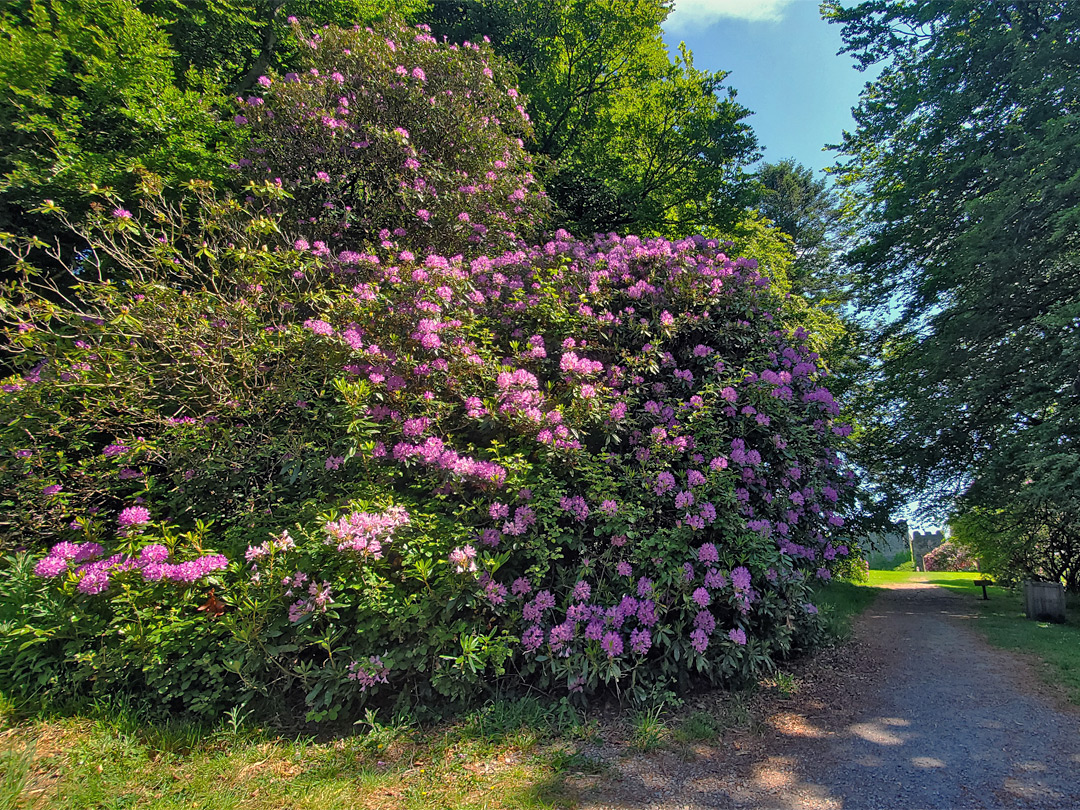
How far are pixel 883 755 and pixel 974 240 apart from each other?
7880 mm

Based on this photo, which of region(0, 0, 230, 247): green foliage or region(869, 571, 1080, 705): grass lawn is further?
region(0, 0, 230, 247): green foliage

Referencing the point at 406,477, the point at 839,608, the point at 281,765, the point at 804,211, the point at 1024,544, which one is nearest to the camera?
the point at 281,765

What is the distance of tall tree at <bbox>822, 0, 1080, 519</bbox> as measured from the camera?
22.3ft

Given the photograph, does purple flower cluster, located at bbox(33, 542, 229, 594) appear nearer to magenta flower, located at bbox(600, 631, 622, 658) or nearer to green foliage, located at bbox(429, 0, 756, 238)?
magenta flower, located at bbox(600, 631, 622, 658)

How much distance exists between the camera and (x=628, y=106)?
10914 mm

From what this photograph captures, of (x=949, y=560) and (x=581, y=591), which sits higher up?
(x=581, y=591)

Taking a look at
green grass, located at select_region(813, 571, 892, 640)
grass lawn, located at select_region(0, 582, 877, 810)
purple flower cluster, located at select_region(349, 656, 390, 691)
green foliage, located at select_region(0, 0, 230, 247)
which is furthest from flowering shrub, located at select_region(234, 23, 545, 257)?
green grass, located at select_region(813, 571, 892, 640)

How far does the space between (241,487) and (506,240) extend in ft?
11.8

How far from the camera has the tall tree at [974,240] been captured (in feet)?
22.3

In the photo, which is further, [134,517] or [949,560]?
[949,560]

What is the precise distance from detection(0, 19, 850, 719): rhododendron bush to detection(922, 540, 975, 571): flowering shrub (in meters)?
24.0

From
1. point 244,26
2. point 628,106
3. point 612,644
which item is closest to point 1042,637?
point 612,644

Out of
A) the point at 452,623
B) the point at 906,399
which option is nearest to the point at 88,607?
the point at 452,623

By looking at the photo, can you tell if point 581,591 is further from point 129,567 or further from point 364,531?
point 129,567
